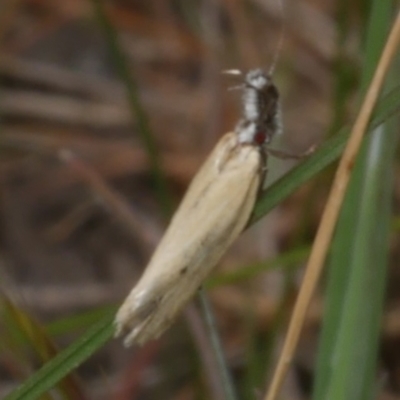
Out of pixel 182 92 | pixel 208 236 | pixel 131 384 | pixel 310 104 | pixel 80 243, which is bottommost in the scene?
pixel 131 384

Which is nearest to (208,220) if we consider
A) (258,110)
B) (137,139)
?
(258,110)

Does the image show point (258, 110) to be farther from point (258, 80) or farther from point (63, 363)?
point (63, 363)

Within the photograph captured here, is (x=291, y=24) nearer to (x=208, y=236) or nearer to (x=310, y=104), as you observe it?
(x=310, y=104)

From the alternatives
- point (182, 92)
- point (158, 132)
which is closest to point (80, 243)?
point (158, 132)

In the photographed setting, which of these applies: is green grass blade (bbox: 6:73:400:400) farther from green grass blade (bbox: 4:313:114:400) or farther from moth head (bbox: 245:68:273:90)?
moth head (bbox: 245:68:273:90)

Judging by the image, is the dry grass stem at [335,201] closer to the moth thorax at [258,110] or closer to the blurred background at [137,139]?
the moth thorax at [258,110]

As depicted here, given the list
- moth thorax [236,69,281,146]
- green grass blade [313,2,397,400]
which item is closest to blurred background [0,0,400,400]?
moth thorax [236,69,281,146]

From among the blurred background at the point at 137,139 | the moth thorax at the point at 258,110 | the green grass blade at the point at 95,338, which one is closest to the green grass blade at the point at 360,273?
the green grass blade at the point at 95,338
